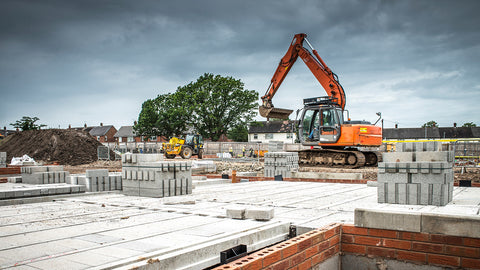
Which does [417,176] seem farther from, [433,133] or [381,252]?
[433,133]

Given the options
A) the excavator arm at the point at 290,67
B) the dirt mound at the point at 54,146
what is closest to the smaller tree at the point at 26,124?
the dirt mound at the point at 54,146

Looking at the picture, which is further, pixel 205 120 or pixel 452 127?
pixel 452 127

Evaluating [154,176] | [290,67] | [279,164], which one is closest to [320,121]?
[290,67]

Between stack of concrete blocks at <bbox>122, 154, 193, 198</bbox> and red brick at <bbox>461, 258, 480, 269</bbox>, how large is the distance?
476cm

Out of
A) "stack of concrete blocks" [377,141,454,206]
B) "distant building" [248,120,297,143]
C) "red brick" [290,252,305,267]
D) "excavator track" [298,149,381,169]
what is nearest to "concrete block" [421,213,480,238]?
"red brick" [290,252,305,267]

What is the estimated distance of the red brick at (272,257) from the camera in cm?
306

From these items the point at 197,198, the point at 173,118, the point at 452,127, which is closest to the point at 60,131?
the point at 173,118

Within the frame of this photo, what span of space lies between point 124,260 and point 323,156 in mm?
16504

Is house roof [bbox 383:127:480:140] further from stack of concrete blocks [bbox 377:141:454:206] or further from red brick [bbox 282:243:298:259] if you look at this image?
red brick [bbox 282:243:298:259]

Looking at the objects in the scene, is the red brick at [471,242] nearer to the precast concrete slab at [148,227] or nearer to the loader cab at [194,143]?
the precast concrete slab at [148,227]

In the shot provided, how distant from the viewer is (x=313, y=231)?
390 centimetres

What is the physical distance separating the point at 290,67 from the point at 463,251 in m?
16.4

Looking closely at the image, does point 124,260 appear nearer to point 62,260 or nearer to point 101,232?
point 62,260

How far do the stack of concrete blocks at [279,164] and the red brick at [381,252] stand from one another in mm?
8098
